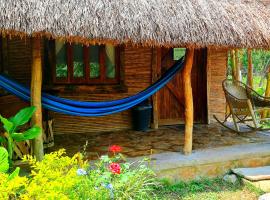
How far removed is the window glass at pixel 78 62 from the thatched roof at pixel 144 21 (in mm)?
1920

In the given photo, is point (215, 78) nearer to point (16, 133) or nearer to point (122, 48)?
point (122, 48)

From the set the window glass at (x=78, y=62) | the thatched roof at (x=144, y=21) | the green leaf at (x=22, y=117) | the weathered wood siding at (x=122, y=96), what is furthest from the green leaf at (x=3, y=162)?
the window glass at (x=78, y=62)

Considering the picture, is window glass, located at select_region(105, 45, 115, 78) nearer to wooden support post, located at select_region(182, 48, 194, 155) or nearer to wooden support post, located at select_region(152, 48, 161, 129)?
wooden support post, located at select_region(152, 48, 161, 129)

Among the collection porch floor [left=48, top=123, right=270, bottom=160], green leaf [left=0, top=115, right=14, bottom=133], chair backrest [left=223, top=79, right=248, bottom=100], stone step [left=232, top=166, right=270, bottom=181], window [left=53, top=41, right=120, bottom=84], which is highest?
window [left=53, top=41, right=120, bottom=84]

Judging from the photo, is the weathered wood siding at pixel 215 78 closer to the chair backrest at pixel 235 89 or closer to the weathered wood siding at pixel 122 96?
the chair backrest at pixel 235 89

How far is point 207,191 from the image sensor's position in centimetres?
403

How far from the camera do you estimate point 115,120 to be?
19.5 ft

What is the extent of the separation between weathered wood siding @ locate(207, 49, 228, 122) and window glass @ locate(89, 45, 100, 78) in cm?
203

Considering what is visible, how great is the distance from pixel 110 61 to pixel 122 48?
28 cm

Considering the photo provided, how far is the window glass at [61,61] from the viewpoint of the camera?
5.49m

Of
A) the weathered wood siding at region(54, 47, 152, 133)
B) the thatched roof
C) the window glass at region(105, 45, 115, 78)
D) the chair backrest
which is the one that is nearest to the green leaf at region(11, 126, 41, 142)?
the thatched roof

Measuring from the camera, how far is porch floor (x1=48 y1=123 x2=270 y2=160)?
4652 mm

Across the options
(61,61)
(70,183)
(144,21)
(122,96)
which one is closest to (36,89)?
(144,21)

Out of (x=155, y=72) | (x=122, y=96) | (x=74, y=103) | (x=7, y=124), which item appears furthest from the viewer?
(x=155, y=72)
